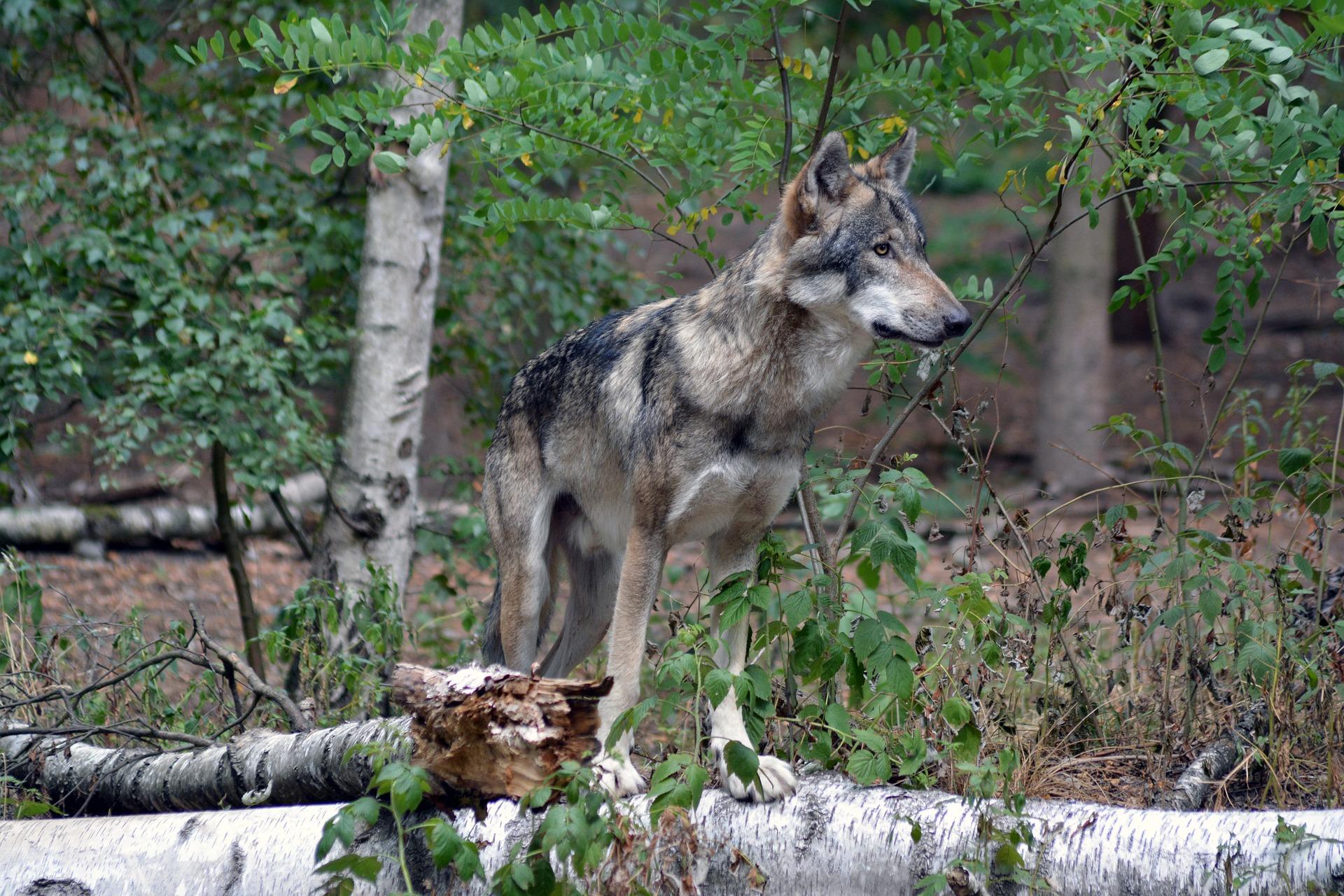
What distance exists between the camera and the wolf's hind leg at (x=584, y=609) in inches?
188

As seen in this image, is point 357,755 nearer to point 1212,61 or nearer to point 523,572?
point 523,572

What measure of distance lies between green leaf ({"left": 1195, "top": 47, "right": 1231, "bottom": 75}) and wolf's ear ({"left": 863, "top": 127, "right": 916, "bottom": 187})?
44.2 inches

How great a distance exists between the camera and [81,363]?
5371 millimetres

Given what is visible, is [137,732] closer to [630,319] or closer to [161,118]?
[630,319]

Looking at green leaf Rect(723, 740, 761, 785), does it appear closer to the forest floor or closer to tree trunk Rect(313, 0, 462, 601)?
the forest floor

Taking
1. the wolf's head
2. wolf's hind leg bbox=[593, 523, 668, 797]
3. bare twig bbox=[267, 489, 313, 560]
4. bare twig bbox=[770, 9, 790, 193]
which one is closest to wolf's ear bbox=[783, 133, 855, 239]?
the wolf's head

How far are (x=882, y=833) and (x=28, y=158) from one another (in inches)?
207

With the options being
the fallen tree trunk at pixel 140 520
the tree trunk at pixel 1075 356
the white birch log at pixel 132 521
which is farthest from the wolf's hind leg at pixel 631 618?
the tree trunk at pixel 1075 356

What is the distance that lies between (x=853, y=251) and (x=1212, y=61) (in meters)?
1.21

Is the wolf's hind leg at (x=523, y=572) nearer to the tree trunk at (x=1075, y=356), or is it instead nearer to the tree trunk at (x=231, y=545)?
the tree trunk at (x=231, y=545)

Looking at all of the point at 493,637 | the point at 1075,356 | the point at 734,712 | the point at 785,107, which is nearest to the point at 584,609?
the point at 493,637

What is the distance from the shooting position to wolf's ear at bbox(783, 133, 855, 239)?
3.74 metres

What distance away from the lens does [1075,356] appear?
41.3 ft

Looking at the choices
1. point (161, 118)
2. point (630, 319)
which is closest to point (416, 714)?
point (630, 319)
